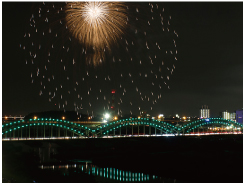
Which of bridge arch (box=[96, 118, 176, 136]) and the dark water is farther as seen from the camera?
bridge arch (box=[96, 118, 176, 136])

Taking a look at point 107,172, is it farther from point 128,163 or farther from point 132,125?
point 132,125

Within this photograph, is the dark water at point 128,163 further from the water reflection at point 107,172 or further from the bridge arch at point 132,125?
the bridge arch at point 132,125

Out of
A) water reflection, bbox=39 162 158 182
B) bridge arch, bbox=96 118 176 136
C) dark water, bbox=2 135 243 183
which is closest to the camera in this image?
dark water, bbox=2 135 243 183

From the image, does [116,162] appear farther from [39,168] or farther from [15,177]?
[15,177]

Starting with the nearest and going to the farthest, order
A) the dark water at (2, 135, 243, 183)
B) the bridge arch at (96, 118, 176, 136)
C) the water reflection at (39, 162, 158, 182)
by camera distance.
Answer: the dark water at (2, 135, 243, 183) → the water reflection at (39, 162, 158, 182) → the bridge arch at (96, 118, 176, 136)

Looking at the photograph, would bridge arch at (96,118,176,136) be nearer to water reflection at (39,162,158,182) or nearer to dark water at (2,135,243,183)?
dark water at (2,135,243,183)

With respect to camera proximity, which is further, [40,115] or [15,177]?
[40,115]

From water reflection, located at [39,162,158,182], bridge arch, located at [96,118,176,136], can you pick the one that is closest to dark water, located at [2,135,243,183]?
water reflection, located at [39,162,158,182]

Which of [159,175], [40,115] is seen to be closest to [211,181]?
[159,175]
